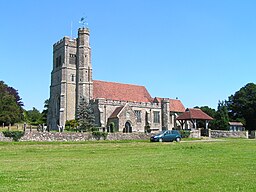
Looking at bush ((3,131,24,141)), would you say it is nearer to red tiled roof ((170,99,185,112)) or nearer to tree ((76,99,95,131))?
tree ((76,99,95,131))

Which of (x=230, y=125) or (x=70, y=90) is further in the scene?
(x=230, y=125)

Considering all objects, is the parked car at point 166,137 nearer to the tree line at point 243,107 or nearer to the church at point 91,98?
the church at point 91,98

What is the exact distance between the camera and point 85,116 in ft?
174

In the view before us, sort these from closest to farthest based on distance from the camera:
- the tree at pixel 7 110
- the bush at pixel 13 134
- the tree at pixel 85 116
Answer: the bush at pixel 13 134 → the tree at pixel 85 116 → the tree at pixel 7 110

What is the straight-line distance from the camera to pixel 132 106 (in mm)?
59969

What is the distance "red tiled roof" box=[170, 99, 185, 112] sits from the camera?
68869 millimetres

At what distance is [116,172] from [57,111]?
51.5m

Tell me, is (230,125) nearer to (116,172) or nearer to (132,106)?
(132,106)

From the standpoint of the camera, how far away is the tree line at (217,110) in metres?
54.0

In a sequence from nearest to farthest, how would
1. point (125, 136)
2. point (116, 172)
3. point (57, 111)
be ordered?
point (116, 172), point (125, 136), point (57, 111)

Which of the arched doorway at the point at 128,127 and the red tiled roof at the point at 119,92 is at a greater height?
the red tiled roof at the point at 119,92

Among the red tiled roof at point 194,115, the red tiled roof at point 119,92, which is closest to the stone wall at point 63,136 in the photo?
the red tiled roof at point 194,115

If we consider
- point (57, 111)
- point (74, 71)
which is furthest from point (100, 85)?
point (57, 111)

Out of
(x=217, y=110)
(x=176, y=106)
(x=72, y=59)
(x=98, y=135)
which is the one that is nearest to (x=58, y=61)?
(x=72, y=59)
